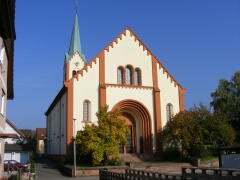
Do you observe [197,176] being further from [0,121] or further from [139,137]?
[139,137]

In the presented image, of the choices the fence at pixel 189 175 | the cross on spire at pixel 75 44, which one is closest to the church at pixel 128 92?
the cross on spire at pixel 75 44

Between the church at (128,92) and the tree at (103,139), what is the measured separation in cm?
422

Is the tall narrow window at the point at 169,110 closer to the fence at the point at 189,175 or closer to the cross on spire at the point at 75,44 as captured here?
the cross on spire at the point at 75,44

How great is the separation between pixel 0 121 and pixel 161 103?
23721 millimetres

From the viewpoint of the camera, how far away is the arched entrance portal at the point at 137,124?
37469mm

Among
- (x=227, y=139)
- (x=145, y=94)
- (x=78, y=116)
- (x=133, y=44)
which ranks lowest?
(x=227, y=139)

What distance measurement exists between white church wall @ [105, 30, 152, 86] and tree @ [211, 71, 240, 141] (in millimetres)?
19550

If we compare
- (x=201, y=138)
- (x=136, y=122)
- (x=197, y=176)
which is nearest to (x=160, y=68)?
(x=136, y=122)

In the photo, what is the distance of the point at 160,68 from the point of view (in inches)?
1559

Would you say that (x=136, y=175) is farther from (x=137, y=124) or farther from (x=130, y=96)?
(x=137, y=124)

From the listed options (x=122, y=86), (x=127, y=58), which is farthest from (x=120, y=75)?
(x=127, y=58)

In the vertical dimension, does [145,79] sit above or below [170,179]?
above

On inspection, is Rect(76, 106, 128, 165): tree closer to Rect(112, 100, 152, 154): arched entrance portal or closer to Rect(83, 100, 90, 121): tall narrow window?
Rect(83, 100, 90, 121): tall narrow window

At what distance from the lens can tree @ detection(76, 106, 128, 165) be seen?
28719 millimetres
